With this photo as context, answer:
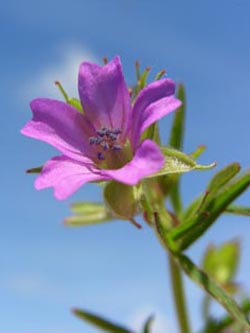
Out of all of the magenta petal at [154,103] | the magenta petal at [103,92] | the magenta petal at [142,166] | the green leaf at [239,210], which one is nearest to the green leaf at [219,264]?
the green leaf at [239,210]

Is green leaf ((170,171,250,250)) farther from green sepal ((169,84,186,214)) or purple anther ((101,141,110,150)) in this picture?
green sepal ((169,84,186,214))

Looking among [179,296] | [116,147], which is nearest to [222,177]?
[116,147]

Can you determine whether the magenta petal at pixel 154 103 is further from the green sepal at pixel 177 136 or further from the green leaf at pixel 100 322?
the green leaf at pixel 100 322

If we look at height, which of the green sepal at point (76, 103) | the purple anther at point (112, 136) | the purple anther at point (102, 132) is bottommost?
the purple anther at point (112, 136)

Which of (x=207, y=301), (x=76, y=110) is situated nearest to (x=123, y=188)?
(x=76, y=110)

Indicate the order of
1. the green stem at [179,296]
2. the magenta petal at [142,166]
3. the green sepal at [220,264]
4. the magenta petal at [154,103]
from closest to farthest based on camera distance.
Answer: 1. the magenta petal at [142,166]
2. the magenta petal at [154,103]
3. the green stem at [179,296]
4. the green sepal at [220,264]

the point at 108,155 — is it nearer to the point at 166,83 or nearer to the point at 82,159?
the point at 82,159
